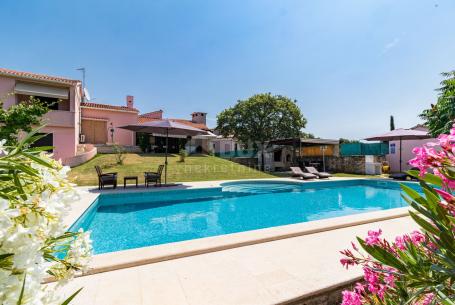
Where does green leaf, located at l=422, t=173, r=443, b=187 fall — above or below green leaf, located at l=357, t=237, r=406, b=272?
above

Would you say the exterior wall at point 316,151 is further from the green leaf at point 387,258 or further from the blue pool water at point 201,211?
the green leaf at point 387,258

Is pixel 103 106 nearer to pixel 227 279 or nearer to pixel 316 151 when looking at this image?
pixel 316 151

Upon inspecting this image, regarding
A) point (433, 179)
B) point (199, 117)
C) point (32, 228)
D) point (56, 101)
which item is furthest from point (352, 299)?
point (199, 117)

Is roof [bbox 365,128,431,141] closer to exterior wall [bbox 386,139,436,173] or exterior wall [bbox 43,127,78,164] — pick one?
exterior wall [bbox 386,139,436,173]

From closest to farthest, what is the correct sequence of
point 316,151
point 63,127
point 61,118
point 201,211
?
point 201,211, point 61,118, point 63,127, point 316,151

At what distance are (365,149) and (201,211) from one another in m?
21.6

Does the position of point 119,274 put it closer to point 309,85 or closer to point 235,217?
point 235,217

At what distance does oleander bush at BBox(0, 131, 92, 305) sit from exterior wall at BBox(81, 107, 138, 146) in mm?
26712

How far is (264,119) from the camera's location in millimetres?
25312

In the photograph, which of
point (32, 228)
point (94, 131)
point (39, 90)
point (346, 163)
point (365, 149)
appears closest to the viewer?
point (32, 228)

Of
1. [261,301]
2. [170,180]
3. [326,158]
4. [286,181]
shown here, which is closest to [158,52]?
[170,180]

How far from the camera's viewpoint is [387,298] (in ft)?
5.11

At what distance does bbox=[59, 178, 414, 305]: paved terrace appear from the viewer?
250 centimetres

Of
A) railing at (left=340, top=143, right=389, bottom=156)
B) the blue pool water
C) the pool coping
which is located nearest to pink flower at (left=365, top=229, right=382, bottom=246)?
the pool coping
